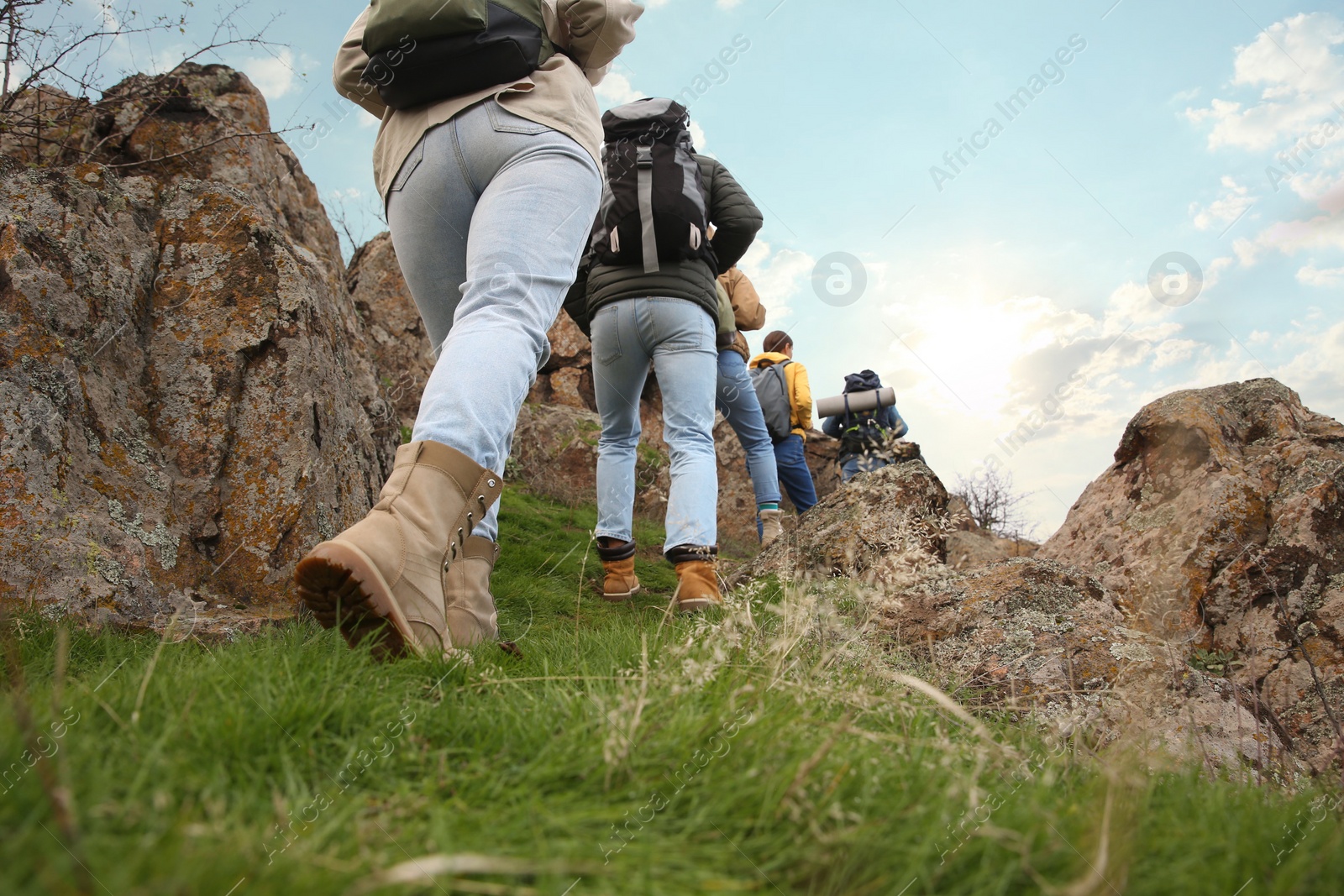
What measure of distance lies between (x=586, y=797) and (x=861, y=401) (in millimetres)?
8630

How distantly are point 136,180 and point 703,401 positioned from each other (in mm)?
2706

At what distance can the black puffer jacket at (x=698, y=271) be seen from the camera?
3941 mm

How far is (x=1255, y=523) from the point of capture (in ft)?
11.1

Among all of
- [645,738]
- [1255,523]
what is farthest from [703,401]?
[645,738]

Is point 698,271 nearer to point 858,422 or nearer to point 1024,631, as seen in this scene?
point 1024,631

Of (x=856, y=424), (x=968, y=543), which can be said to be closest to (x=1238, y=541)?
(x=968, y=543)

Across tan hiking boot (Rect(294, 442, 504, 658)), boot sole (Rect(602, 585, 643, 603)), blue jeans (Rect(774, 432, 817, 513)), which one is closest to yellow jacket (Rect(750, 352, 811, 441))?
blue jeans (Rect(774, 432, 817, 513))

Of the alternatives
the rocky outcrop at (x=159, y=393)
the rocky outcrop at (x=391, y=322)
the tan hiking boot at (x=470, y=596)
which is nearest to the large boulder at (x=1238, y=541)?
the tan hiking boot at (x=470, y=596)

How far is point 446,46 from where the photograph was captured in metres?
2.24

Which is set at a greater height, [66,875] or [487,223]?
[487,223]

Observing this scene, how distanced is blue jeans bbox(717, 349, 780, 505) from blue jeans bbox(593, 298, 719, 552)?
195 centimetres

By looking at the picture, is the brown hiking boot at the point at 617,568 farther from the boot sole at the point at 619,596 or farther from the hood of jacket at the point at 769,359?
the hood of jacket at the point at 769,359

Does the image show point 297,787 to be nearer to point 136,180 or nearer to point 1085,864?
point 1085,864

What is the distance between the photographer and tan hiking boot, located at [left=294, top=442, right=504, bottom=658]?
5.39 ft
